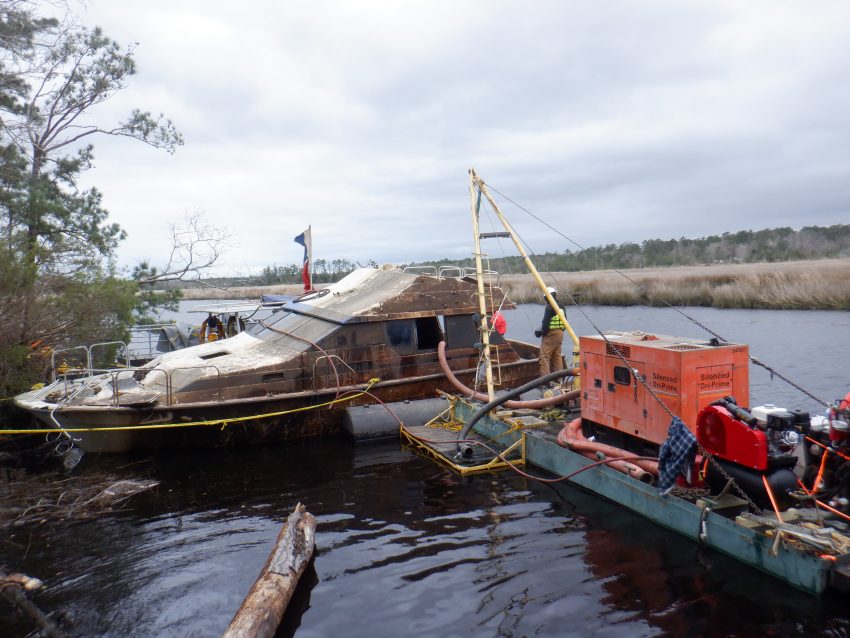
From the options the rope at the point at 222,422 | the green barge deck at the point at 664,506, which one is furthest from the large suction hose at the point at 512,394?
the rope at the point at 222,422

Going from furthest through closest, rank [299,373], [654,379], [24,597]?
1. [299,373]
2. [654,379]
3. [24,597]

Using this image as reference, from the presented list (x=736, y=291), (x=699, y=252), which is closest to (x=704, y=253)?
(x=699, y=252)

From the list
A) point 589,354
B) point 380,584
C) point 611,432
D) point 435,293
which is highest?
point 435,293

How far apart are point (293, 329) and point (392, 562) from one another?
22.1 ft

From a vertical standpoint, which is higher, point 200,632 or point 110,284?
point 110,284

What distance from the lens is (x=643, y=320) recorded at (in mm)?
29734

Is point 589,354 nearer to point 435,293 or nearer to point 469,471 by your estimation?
point 469,471

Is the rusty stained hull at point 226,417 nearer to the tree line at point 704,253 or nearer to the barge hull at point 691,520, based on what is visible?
the barge hull at point 691,520

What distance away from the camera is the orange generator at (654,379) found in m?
7.16

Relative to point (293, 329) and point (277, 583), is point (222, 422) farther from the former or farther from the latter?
point (277, 583)

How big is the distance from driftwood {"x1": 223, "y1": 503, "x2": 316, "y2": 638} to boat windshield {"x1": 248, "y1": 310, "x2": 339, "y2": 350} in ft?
16.4

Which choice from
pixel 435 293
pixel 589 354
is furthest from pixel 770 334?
pixel 589 354

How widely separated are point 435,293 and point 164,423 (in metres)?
5.32

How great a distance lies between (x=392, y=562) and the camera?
673 centimetres
